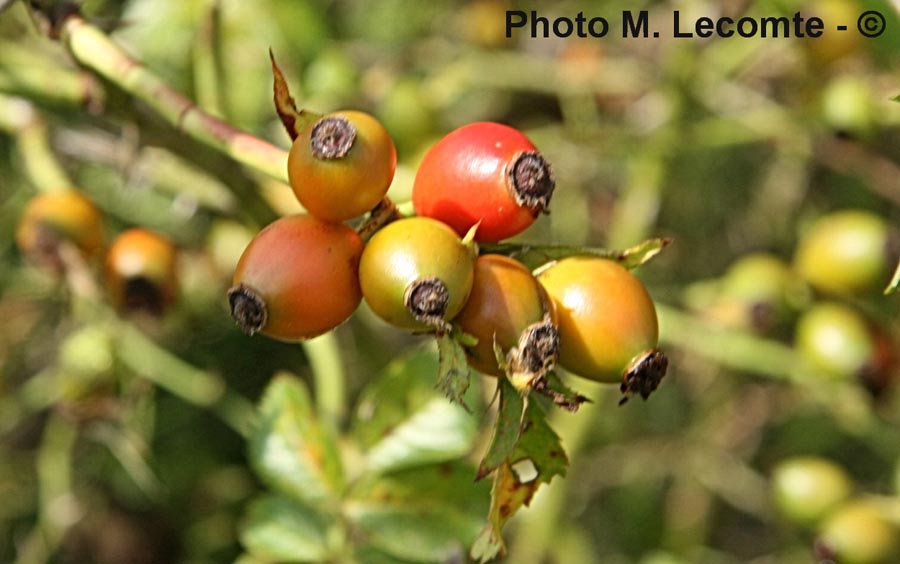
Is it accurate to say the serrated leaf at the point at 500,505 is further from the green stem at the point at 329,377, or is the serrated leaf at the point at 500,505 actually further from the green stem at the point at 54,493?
the green stem at the point at 54,493

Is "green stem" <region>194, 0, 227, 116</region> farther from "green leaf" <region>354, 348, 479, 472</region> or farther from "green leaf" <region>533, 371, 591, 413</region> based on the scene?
"green leaf" <region>533, 371, 591, 413</region>

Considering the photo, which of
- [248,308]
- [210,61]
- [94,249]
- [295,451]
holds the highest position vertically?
[248,308]

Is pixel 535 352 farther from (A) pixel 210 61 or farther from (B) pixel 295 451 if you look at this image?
(A) pixel 210 61

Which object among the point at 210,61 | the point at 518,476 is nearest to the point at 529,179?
the point at 518,476

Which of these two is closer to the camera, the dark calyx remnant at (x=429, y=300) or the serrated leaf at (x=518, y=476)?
the dark calyx remnant at (x=429, y=300)

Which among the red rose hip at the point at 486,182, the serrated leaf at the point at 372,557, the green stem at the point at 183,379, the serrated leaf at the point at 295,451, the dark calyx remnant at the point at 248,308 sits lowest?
the green stem at the point at 183,379

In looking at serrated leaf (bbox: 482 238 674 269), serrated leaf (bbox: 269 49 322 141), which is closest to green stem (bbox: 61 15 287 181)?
serrated leaf (bbox: 269 49 322 141)

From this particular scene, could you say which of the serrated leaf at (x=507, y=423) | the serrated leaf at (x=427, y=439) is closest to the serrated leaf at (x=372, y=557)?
the serrated leaf at (x=427, y=439)
